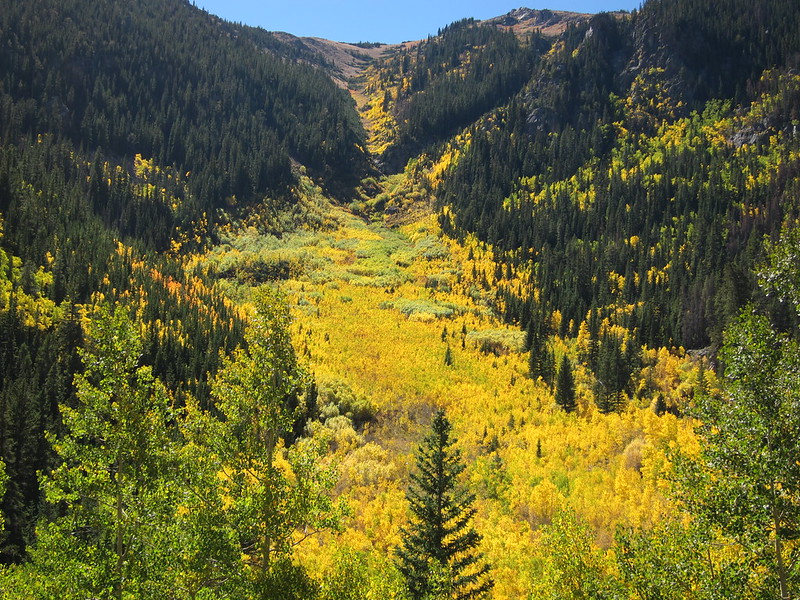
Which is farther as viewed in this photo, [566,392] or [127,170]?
[127,170]

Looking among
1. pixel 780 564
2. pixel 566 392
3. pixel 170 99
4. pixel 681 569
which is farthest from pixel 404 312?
pixel 170 99

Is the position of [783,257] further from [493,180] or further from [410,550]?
[493,180]

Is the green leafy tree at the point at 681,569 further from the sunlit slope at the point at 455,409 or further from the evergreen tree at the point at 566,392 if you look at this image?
the evergreen tree at the point at 566,392

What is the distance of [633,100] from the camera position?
129750 millimetres

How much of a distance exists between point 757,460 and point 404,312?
65165mm

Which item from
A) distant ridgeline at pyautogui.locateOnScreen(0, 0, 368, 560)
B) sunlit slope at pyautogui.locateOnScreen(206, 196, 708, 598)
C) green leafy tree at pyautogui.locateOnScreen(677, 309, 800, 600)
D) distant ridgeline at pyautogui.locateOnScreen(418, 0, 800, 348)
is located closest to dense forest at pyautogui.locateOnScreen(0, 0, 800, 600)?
green leafy tree at pyautogui.locateOnScreen(677, 309, 800, 600)

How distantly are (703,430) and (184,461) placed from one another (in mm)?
11132

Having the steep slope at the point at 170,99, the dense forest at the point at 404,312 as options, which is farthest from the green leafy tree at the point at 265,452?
the steep slope at the point at 170,99

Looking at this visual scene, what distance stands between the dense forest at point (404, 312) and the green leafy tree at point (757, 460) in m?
0.06

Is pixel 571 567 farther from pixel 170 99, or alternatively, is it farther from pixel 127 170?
pixel 170 99

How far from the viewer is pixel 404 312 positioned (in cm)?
7412

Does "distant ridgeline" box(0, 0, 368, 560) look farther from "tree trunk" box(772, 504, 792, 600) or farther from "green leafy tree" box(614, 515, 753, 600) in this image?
"tree trunk" box(772, 504, 792, 600)

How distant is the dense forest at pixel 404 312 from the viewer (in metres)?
10.0

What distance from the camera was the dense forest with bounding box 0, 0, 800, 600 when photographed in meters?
10.0
